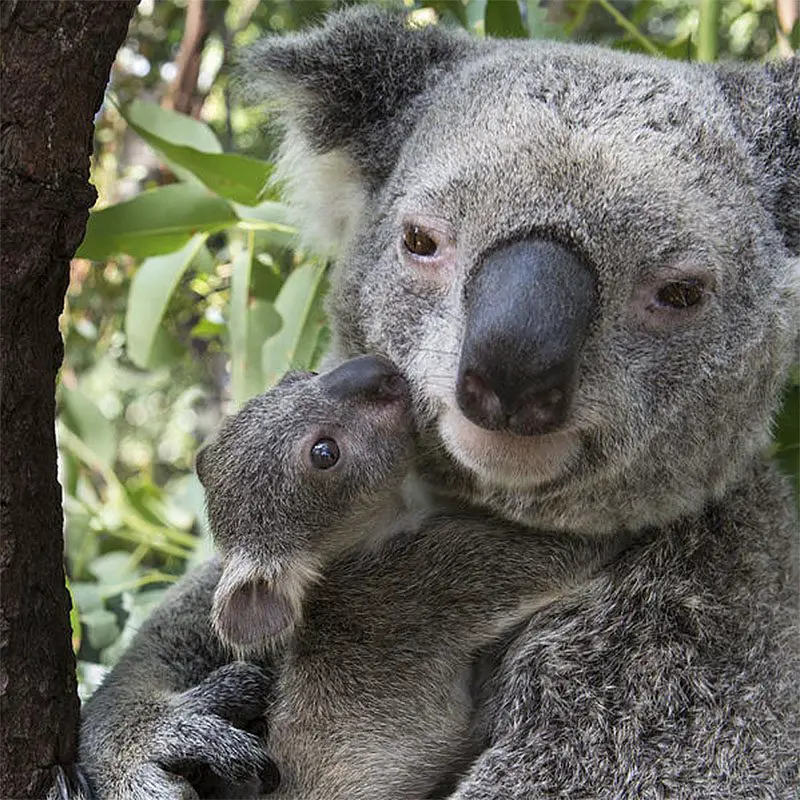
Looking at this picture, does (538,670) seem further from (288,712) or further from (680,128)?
(680,128)

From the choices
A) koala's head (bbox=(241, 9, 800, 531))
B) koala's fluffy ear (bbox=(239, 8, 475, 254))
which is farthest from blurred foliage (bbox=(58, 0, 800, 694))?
koala's head (bbox=(241, 9, 800, 531))

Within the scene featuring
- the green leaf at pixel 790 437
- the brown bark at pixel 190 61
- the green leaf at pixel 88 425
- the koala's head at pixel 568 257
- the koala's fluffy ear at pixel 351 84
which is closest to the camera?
the koala's head at pixel 568 257

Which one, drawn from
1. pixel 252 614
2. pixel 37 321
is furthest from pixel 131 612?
pixel 37 321

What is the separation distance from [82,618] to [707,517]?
1.75m

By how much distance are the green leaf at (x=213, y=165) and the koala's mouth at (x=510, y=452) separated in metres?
1.05

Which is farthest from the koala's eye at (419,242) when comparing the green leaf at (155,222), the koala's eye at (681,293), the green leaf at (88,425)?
the green leaf at (88,425)

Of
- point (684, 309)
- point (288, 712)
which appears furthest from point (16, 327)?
point (684, 309)

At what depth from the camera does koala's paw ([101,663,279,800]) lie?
1731 mm

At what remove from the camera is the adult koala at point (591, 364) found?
5.03 ft

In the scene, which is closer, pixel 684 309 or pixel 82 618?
pixel 684 309

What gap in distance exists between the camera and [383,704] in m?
1.72

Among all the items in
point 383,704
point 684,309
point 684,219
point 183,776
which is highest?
point 684,219

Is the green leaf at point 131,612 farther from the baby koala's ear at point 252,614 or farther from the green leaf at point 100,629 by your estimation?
the baby koala's ear at point 252,614

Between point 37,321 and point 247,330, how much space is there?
1.25 meters
